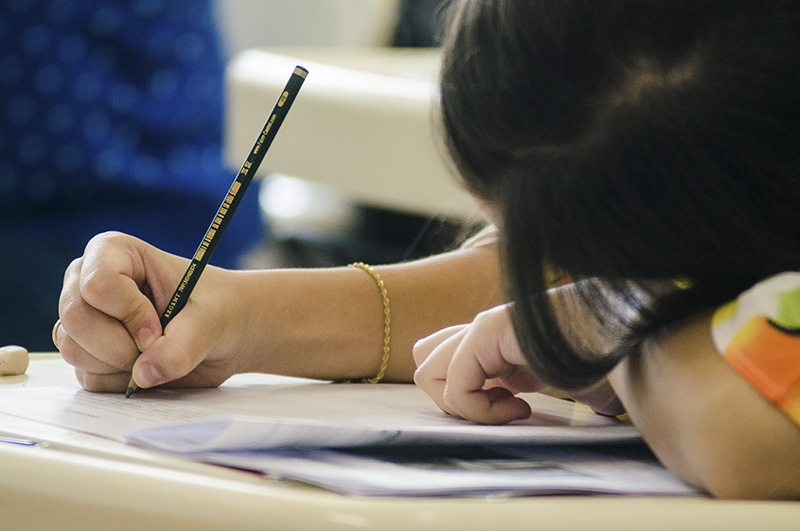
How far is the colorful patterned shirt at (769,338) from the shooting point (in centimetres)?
32

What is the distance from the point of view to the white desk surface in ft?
0.86

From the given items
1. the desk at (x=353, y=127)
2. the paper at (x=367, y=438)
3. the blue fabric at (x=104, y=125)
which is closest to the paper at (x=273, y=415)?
the paper at (x=367, y=438)

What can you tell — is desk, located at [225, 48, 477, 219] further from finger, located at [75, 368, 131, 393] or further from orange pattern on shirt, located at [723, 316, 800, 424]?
orange pattern on shirt, located at [723, 316, 800, 424]

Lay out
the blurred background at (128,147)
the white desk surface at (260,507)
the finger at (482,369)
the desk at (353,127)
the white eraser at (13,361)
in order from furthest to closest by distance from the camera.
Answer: the blurred background at (128,147)
the desk at (353,127)
the white eraser at (13,361)
the finger at (482,369)
the white desk surface at (260,507)

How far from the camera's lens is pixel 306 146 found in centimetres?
149

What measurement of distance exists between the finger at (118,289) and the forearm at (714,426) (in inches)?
11.1

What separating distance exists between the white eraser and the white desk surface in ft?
0.82

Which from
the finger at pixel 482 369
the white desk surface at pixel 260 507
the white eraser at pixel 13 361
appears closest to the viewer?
the white desk surface at pixel 260 507

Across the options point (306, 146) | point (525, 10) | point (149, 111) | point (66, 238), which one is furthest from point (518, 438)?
point (149, 111)

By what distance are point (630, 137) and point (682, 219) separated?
0.13ft

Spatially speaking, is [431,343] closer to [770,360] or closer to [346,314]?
[346,314]

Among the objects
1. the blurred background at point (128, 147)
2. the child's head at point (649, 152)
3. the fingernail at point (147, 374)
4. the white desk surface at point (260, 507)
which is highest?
the child's head at point (649, 152)

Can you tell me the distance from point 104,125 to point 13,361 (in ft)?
4.30

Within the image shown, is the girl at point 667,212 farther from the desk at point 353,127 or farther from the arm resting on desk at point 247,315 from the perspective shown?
the desk at point 353,127
